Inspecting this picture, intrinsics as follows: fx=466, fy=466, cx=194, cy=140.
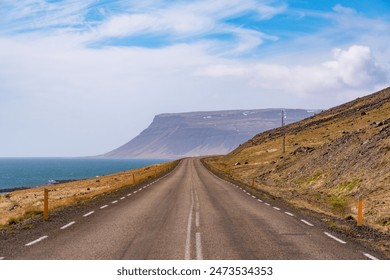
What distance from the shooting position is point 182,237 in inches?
540

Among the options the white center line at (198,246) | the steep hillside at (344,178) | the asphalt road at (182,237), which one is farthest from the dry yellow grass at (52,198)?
the steep hillside at (344,178)

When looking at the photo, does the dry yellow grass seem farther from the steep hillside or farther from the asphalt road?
the steep hillside

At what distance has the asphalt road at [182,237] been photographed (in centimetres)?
1124

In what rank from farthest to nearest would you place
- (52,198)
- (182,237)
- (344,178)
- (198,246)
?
(52,198)
(344,178)
(182,237)
(198,246)

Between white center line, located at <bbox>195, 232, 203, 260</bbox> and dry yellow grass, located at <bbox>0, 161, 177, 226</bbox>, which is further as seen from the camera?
dry yellow grass, located at <bbox>0, 161, 177, 226</bbox>

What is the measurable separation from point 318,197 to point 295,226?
15378mm

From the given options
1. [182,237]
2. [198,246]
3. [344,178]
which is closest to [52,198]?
[344,178]

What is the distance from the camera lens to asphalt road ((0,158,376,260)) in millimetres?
11242

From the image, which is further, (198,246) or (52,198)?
(52,198)

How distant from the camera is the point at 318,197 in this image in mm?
31078

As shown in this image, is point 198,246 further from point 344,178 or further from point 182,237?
point 344,178

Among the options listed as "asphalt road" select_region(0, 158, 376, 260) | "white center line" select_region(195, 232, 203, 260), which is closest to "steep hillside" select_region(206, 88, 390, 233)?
"asphalt road" select_region(0, 158, 376, 260)
